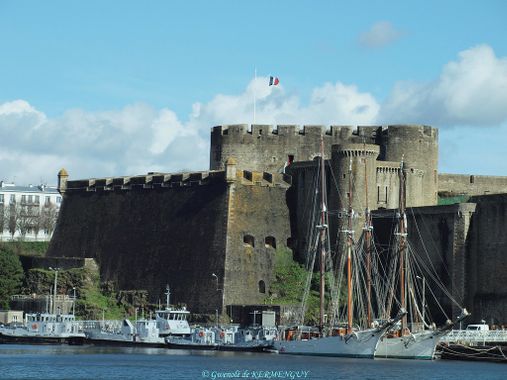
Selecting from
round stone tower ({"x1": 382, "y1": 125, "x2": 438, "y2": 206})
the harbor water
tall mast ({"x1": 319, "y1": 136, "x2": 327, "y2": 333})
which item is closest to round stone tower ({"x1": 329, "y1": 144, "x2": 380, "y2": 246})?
tall mast ({"x1": 319, "y1": 136, "x2": 327, "y2": 333})

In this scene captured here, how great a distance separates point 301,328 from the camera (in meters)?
82.1

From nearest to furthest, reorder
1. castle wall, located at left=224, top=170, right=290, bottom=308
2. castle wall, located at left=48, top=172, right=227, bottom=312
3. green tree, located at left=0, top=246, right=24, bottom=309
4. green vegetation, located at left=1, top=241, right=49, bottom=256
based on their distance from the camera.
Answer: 1. castle wall, located at left=224, top=170, right=290, bottom=308
2. castle wall, located at left=48, top=172, right=227, bottom=312
3. green tree, located at left=0, top=246, right=24, bottom=309
4. green vegetation, located at left=1, top=241, right=49, bottom=256

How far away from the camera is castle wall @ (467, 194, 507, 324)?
82500 millimetres

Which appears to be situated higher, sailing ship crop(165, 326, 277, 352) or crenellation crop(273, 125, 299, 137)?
crenellation crop(273, 125, 299, 137)

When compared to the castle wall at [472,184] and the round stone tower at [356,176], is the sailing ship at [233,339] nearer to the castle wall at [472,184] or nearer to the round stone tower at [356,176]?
the round stone tower at [356,176]

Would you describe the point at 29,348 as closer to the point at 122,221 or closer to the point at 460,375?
the point at 122,221

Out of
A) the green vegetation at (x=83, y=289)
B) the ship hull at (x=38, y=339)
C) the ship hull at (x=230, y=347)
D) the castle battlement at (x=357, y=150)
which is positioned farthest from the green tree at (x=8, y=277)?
the castle battlement at (x=357, y=150)

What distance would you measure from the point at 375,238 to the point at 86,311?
1717 centimetres

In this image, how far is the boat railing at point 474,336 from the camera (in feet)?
254

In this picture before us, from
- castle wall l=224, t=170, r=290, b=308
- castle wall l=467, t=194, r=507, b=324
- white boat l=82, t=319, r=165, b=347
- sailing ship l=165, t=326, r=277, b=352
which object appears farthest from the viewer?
castle wall l=224, t=170, r=290, b=308

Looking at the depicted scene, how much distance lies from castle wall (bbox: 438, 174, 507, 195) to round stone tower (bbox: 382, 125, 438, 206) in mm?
4839

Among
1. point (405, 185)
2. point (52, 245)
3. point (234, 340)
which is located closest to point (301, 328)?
point (234, 340)

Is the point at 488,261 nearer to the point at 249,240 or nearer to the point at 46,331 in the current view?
the point at 249,240

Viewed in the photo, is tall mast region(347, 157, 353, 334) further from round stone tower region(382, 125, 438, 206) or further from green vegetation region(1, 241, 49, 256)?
green vegetation region(1, 241, 49, 256)
